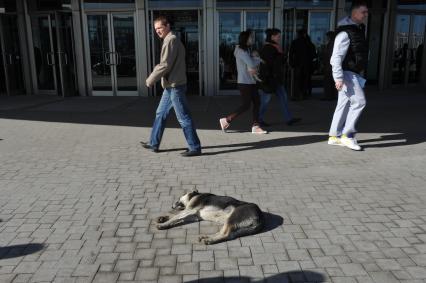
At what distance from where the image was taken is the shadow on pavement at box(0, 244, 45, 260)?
3.40 metres

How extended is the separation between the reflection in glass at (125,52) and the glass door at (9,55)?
3391 millimetres

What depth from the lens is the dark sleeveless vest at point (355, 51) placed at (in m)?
6.39

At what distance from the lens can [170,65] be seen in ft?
19.5

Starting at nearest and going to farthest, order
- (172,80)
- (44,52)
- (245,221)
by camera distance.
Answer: (245,221)
(172,80)
(44,52)

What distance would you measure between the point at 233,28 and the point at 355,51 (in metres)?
7.19

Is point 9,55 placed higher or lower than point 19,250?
higher

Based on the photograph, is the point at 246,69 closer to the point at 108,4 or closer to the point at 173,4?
the point at 173,4

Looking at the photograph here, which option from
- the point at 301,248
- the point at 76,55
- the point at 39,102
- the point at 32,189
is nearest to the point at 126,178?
the point at 32,189

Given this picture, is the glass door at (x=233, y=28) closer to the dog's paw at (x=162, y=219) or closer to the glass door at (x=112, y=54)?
the glass door at (x=112, y=54)

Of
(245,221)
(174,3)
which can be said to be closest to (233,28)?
(174,3)

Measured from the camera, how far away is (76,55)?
43.6 feet

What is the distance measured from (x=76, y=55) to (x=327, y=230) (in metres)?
11.4

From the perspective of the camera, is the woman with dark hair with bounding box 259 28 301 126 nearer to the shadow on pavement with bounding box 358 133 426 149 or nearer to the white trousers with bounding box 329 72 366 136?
the white trousers with bounding box 329 72 366 136

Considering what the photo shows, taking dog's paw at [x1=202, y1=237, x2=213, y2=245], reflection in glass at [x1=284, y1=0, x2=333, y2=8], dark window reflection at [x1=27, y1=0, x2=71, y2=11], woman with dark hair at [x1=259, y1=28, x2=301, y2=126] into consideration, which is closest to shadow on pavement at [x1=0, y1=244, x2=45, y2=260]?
dog's paw at [x1=202, y1=237, x2=213, y2=245]
